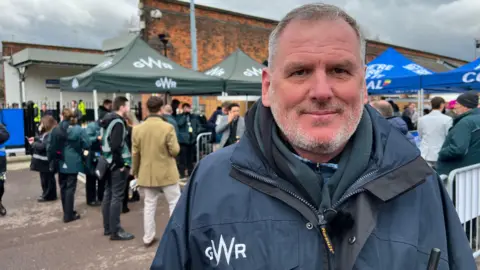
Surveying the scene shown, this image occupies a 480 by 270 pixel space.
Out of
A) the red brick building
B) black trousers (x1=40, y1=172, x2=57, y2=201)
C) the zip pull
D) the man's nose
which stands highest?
the red brick building

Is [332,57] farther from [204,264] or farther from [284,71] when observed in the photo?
[204,264]

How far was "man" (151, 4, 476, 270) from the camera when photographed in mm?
1194

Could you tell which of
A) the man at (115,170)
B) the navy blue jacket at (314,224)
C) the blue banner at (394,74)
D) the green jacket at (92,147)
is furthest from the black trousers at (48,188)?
the blue banner at (394,74)

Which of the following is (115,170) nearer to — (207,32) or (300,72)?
(300,72)

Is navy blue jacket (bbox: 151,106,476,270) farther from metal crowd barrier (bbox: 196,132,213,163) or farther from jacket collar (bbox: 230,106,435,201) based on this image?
metal crowd barrier (bbox: 196,132,213,163)

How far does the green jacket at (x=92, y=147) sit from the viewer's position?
19.7 ft

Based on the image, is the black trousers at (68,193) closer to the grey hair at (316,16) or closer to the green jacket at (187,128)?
the green jacket at (187,128)

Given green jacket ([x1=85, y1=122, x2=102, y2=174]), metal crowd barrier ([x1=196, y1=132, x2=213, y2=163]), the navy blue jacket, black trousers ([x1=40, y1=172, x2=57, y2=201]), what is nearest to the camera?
the navy blue jacket

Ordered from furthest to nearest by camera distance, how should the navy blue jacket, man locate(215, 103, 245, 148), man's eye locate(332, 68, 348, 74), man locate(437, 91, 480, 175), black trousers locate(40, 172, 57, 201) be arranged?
1. black trousers locate(40, 172, 57, 201)
2. man locate(215, 103, 245, 148)
3. man locate(437, 91, 480, 175)
4. man's eye locate(332, 68, 348, 74)
5. the navy blue jacket

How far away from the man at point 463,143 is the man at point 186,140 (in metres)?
5.69

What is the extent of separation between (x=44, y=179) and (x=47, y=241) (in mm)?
2591

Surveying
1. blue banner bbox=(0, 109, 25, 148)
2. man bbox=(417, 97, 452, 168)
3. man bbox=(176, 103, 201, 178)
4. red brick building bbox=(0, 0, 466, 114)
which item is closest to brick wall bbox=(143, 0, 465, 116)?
red brick building bbox=(0, 0, 466, 114)

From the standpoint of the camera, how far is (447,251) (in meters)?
1.26

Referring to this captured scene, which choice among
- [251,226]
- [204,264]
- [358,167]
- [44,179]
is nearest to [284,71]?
[358,167]
